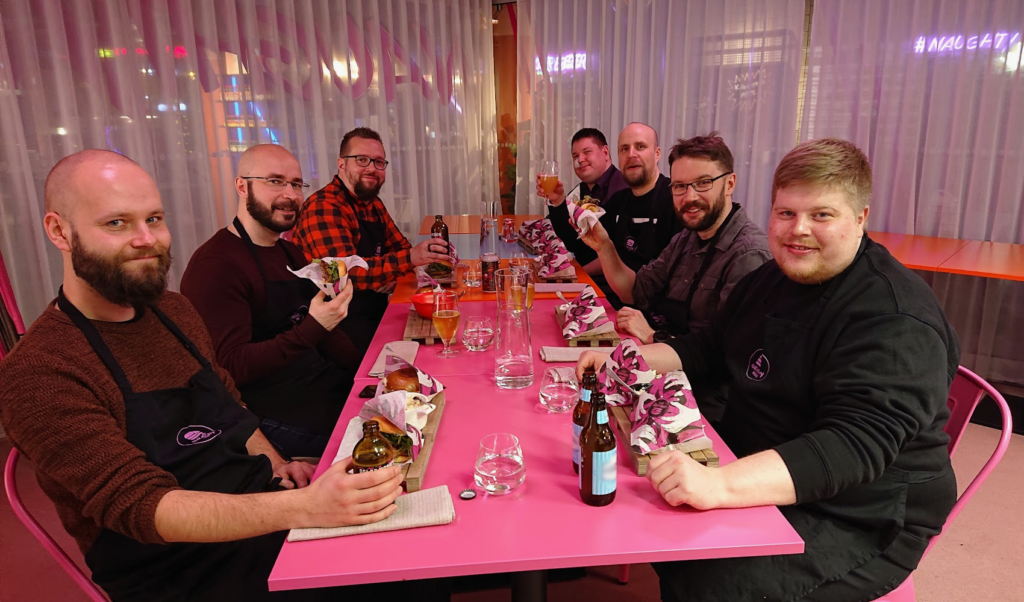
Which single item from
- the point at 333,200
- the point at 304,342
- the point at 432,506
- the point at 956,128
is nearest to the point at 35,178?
the point at 333,200

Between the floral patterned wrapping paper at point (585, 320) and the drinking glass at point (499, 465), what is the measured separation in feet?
2.57

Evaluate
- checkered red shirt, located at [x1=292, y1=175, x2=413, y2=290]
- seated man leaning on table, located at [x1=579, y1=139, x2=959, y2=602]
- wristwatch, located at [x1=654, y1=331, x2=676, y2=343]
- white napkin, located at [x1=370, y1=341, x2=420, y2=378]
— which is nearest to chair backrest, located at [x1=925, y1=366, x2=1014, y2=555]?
seated man leaning on table, located at [x1=579, y1=139, x2=959, y2=602]

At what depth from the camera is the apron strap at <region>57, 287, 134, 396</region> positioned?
1.39 metres

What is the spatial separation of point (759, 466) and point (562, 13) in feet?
16.4

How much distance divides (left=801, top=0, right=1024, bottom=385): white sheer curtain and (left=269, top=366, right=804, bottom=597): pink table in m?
3.65

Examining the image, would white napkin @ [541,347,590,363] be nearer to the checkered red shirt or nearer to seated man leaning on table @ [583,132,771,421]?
seated man leaning on table @ [583,132,771,421]

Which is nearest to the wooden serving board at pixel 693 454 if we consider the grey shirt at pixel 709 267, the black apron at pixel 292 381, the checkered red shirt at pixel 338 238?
the grey shirt at pixel 709 267

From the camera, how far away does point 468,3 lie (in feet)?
18.4

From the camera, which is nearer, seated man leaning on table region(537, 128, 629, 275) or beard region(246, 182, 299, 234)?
beard region(246, 182, 299, 234)

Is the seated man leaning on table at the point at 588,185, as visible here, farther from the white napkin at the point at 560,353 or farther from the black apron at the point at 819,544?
the black apron at the point at 819,544

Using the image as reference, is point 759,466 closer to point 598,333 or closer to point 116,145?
Answer: point 598,333

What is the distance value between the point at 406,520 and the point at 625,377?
26.1 inches

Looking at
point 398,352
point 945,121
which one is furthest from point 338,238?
point 945,121

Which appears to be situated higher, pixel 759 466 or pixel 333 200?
pixel 333 200
